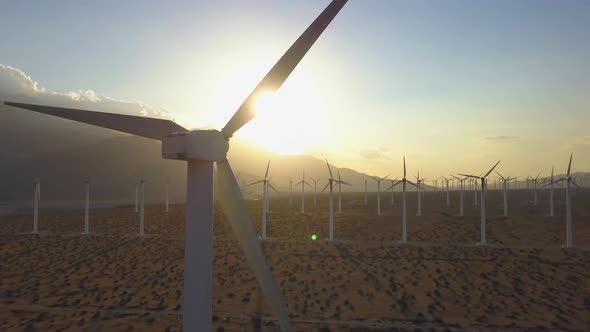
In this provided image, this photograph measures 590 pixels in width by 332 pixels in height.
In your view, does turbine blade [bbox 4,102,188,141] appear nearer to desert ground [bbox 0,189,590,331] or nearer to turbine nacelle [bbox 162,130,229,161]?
turbine nacelle [bbox 162,130,229,161]

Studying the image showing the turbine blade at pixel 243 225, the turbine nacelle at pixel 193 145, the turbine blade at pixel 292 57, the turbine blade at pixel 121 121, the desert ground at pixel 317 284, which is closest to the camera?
the turbine nacelle at pixel 193 145

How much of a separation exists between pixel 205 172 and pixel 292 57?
3.55m

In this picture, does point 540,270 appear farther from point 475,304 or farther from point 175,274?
point 175,274

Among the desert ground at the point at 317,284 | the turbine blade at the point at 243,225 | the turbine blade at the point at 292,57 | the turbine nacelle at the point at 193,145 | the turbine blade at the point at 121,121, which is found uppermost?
the turbine blade at the point at 292,57

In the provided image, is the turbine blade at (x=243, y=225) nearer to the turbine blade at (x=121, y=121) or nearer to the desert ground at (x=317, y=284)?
the turbine blade at (x=121, y=121)

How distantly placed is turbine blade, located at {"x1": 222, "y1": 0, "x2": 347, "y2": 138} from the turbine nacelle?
1026 mm

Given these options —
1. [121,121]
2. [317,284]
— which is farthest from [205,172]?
[317,284]

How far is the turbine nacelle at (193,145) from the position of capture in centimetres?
768

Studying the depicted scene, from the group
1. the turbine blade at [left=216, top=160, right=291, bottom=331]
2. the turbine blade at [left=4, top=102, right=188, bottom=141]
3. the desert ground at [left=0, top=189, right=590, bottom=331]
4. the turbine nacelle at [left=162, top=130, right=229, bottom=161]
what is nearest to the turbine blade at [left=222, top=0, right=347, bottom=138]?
the turbine nacelle at [left=162, top=130, right=229, bottom=161]

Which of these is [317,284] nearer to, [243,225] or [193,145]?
[243,225]

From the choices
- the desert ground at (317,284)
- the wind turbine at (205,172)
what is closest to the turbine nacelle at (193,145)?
the wind turbine at (205,172)

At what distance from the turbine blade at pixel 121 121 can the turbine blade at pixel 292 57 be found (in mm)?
1572

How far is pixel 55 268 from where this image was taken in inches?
1031

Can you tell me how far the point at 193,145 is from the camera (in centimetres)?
770
